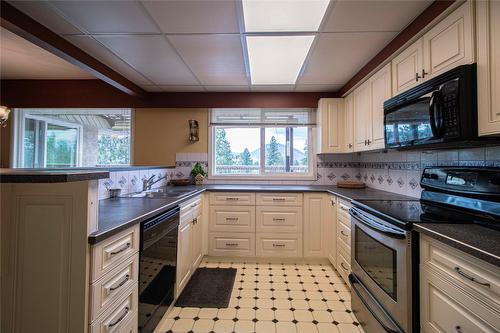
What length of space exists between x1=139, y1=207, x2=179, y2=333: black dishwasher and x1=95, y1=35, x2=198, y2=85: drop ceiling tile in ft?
4.74

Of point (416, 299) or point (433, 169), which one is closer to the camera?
point (416, 299)

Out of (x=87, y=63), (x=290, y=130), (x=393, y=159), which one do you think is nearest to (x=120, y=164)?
(x=87, y=63)

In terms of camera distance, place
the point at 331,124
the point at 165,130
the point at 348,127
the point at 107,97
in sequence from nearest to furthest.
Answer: the point at 348,127, the point at 331,124, the point at 107,97, the point at 165,130

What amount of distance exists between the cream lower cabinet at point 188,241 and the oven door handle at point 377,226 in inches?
57.8

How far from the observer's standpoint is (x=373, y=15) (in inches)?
66.2

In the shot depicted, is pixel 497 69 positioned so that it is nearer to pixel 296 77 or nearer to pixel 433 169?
pixel 433 169

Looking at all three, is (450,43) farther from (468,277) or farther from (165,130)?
(165,130)

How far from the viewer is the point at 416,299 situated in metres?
1.22

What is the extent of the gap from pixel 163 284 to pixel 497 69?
2.32 metres

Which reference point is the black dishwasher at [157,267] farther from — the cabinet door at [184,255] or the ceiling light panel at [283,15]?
the ceiling light panel at [283,15]

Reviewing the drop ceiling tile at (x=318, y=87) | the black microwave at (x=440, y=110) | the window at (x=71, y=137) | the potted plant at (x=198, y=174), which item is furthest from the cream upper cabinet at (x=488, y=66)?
the window at (x=71, y=137)

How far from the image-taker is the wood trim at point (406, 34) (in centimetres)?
148

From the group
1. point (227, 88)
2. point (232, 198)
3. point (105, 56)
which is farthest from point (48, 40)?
point (232, 198)

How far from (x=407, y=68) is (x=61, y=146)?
15.8 ft
